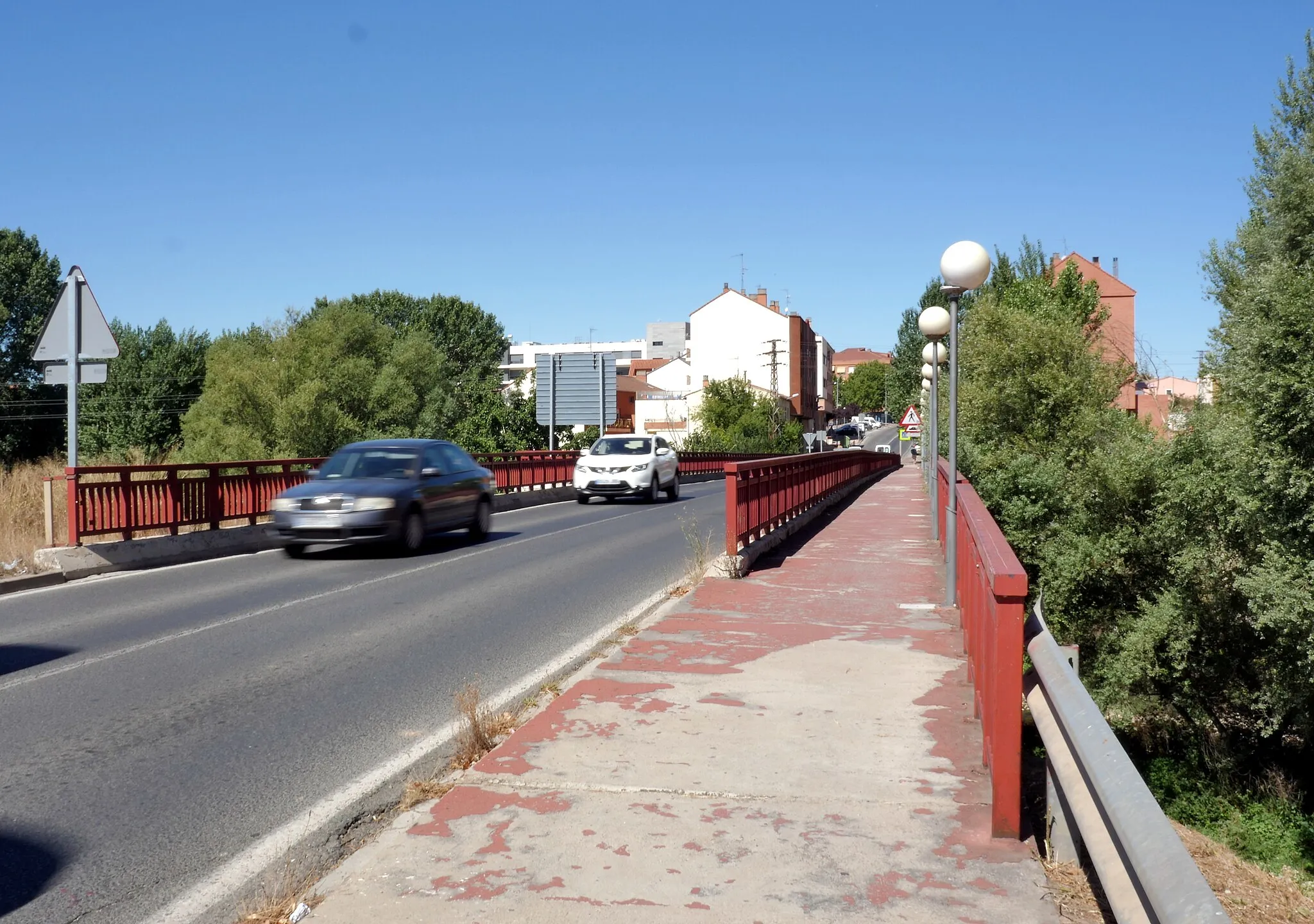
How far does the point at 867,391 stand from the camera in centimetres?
19562

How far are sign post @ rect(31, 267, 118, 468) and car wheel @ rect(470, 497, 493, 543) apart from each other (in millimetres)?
5899

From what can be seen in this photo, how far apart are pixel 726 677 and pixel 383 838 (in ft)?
10.3

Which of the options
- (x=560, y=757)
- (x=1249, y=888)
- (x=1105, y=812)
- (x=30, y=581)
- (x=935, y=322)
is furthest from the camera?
(x=935, y=322)

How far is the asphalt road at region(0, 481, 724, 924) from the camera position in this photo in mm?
4328

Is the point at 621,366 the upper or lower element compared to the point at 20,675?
upper

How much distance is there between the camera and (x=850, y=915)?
11.6ft

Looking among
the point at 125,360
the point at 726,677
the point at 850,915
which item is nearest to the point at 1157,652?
the point at 726,677

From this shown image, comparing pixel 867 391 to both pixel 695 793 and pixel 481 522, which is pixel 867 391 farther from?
pixel 695 793

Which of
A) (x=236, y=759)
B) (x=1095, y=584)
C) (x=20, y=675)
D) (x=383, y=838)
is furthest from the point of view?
(x=1095, y=584)

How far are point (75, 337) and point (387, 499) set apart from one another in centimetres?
424

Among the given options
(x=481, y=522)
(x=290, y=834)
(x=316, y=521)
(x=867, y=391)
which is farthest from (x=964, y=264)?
(x=867, y=391)

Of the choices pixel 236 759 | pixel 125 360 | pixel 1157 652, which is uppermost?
pixel 125 360

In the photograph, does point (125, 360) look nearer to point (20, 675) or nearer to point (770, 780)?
point (20, 675)

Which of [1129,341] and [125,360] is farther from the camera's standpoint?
[125,360]
